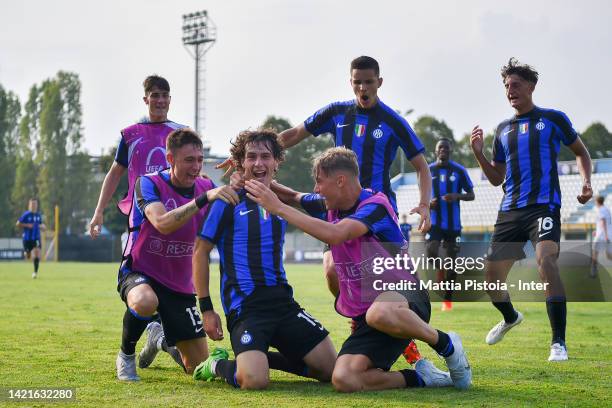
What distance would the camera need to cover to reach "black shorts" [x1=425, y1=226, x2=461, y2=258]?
47.0 ft

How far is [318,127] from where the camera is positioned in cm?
803

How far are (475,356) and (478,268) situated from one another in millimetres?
2895

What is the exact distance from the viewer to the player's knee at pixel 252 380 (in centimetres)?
592

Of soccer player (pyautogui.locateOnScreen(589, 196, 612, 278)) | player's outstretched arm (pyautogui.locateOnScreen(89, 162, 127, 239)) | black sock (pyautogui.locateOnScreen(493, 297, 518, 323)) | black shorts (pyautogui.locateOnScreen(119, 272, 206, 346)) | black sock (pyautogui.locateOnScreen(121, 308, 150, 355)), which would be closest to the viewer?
black sock (pyautogui.locateOnScreen(121, 308, 150, 355))

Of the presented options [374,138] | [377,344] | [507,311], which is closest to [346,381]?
[377,344]

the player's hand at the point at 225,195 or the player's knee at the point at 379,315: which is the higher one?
the player's hand at the point at 225,195

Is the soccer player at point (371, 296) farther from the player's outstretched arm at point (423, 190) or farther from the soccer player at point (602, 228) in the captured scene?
the soccer player at point (602, 228)

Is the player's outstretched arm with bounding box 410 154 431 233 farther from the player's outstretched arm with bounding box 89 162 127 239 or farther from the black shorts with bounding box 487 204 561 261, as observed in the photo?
the player's outstretched arm with bounding box 89 162 127 239

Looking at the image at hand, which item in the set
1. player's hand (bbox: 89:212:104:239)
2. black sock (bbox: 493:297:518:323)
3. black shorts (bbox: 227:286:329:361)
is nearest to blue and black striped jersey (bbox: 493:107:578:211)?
black sock (bbox: 493:297:518:323)

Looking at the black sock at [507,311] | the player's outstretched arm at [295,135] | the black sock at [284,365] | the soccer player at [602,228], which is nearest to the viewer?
the black sock at [284,365]

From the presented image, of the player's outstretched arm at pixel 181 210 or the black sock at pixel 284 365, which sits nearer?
the player's outstretched arm at pixel 181 210

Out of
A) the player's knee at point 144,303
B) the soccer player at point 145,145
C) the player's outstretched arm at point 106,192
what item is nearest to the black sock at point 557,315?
the player's knee at point 144,303

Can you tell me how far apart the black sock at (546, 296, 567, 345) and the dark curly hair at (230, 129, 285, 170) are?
3.08m

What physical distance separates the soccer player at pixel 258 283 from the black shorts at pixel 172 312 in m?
0.50
